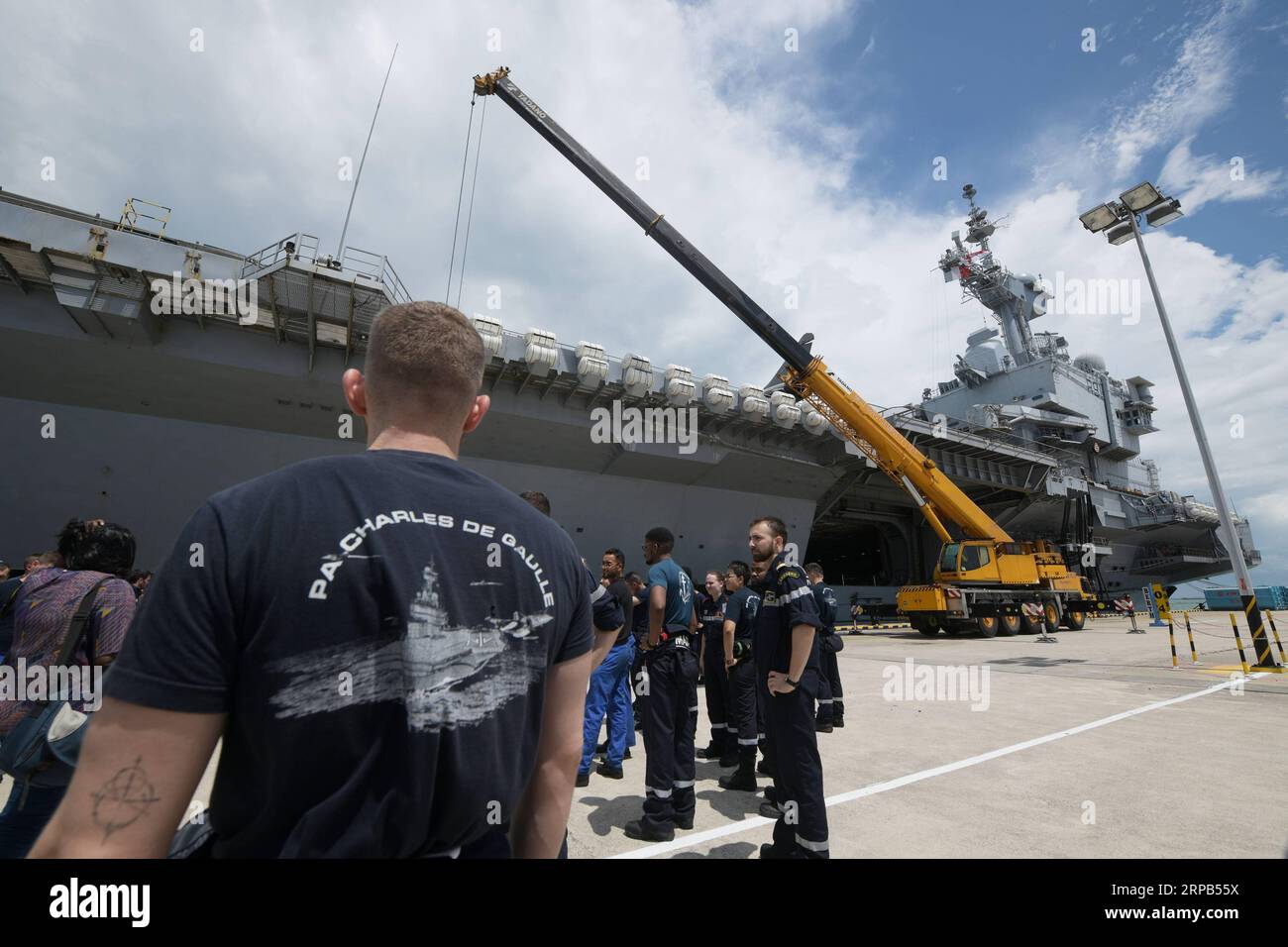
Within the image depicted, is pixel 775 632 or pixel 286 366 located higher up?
pixel 286 366

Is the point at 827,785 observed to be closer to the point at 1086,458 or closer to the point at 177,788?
the point at 177,788

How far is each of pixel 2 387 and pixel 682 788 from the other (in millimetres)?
15605

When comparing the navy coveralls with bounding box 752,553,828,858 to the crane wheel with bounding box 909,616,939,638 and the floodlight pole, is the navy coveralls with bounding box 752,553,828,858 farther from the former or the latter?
the crane wheel with bounding box 909,616,939,638

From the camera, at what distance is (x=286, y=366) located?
12500 mm

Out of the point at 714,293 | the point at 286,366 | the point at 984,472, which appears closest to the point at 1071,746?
the point at 714,293

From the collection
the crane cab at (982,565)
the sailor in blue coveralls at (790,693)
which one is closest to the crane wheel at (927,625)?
the crane cab at (982,565)

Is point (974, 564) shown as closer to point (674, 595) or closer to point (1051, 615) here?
point (1051, 615)

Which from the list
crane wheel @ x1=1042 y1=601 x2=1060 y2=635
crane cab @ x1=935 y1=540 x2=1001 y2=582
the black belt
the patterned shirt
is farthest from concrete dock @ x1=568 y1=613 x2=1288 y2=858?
Answer: crane wheel @ x1=1042 y1=601 x2=1060 y2=635

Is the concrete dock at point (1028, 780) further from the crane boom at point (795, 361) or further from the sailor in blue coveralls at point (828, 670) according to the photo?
the crane boom at point (795, 361)

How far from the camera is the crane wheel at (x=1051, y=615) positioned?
1939 cm

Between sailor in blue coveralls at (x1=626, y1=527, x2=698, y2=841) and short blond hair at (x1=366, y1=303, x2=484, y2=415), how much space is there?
11.1ft

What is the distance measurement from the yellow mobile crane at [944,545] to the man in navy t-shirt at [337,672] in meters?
13.4

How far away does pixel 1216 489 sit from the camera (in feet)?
32.8
